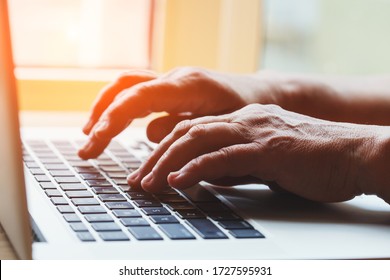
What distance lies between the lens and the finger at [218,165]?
780 mm

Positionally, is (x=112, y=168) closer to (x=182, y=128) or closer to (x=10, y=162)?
(x=182, y=128)

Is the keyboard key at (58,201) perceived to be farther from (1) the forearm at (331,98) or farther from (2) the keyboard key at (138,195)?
(1) the forearm at (331,98)

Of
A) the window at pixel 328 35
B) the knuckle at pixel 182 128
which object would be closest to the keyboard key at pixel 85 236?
the knuckle at pixel 182 128

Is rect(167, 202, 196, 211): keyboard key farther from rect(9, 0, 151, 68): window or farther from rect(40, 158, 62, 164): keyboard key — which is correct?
rect(9, 0, 151, 68): window

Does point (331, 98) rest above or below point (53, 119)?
above

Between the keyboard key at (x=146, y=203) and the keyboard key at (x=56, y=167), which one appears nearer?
the keyboard key at (x=146, y=203)

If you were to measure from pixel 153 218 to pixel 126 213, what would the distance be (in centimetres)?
3

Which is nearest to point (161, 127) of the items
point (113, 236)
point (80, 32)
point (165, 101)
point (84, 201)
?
point (165, 101)

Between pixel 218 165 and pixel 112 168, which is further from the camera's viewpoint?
pixel 112 168

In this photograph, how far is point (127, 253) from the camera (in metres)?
0.63

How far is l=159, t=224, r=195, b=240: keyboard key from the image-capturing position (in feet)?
2.20

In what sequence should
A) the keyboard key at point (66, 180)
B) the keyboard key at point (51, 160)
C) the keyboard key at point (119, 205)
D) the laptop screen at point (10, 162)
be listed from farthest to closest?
the keyboard key at point (51, 160) < the keyboard key at point (66, 180) < the keyboard key at point (119, 205) < the laptop screen at point (10, 162)

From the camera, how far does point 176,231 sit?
684 mm

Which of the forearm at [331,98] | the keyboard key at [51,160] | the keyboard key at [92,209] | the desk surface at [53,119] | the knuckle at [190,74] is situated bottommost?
the desk surface at [53,119]
